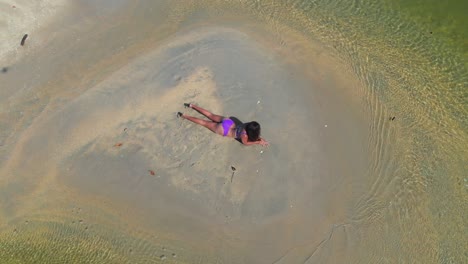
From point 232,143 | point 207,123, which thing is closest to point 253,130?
point 232,143

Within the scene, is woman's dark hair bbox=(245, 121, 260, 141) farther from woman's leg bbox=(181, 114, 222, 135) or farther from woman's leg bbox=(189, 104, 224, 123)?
woman's leg bbox=(189, 104, 224, 123)

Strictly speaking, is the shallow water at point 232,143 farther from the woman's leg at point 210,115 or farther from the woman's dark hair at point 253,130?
the woman's dark hair at point 253,130

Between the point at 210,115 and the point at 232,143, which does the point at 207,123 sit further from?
the point at 232,143

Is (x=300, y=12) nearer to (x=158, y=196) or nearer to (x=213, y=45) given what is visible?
(x=213, y=45)

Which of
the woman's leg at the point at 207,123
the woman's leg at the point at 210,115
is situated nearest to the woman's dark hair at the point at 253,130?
the woman's leg at the point at 207,123

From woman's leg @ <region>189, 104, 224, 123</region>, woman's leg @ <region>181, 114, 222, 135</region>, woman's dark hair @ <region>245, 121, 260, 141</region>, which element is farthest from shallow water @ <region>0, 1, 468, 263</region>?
woman's dark hair @ <region>245, 121, 260, 141</region>

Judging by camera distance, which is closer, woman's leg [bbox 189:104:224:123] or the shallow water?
the shallow water

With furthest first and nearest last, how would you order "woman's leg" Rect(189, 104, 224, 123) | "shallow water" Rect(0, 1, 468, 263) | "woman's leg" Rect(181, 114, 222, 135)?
"woman's leg" Rect(189, 104, 224, 123) < "woman's leg" Rect(181, 114, 222, 135) < "shallow water" Rect(0, 1, 468, 263)
